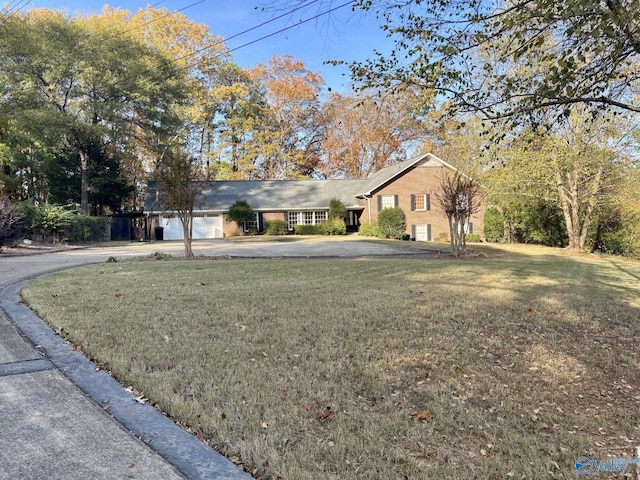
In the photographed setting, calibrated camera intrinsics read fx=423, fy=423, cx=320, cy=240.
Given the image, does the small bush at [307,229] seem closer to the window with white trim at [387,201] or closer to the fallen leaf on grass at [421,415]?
the window with white trim at [387,201]

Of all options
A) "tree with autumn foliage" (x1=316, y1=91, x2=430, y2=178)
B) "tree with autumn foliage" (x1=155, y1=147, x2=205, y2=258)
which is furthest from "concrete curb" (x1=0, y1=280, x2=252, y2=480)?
"tree with autumn foliage" (x1=316, y1=91, x2=430, y2=178)

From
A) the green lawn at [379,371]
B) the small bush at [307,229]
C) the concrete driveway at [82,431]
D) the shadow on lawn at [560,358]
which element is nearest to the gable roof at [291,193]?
the small bush at [307,229]

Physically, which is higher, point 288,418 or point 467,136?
point 467,136

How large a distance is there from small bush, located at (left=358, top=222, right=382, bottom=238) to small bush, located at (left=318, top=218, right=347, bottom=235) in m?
1.41

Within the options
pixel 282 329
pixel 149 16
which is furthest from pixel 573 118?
pixel 149 16

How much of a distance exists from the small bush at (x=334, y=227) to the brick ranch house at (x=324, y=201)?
86.0 inches

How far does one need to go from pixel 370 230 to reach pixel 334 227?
3.05 m

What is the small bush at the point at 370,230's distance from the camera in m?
29.9

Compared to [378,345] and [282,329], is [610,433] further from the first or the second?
[282,329]

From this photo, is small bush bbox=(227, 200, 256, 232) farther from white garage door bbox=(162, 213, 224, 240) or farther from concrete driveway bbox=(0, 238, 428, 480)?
concrete driveway bbox=(0, 238, 428, 480)

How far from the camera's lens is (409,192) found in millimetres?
31422

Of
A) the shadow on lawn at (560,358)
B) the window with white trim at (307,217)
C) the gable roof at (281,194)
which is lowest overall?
the shadow on lawn at (560,358)

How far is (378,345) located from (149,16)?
41501mm

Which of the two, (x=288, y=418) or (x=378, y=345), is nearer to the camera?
(x=288, y=418)
